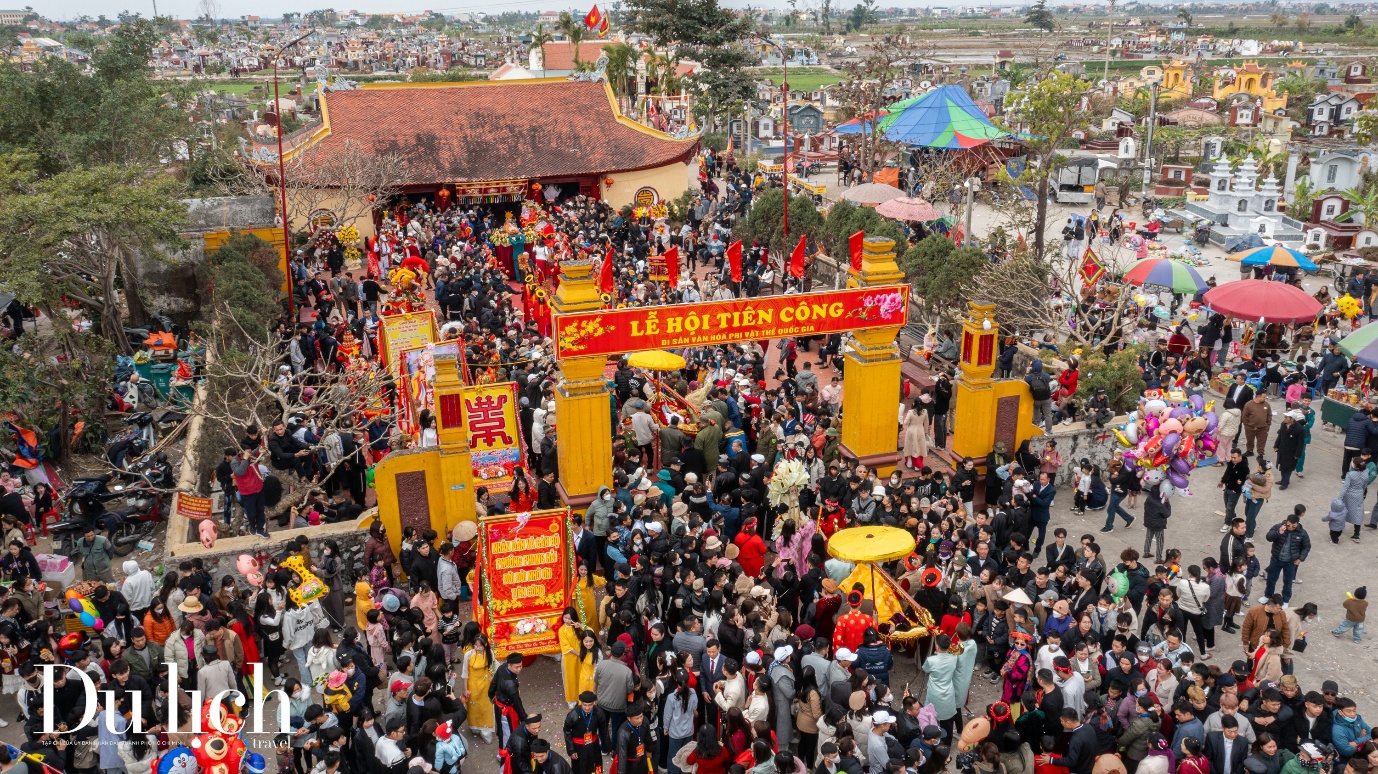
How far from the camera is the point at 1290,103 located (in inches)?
2785

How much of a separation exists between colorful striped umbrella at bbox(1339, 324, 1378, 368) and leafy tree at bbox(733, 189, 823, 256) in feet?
38.1

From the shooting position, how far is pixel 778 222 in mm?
A: 25203

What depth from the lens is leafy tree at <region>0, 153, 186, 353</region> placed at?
15492 mm

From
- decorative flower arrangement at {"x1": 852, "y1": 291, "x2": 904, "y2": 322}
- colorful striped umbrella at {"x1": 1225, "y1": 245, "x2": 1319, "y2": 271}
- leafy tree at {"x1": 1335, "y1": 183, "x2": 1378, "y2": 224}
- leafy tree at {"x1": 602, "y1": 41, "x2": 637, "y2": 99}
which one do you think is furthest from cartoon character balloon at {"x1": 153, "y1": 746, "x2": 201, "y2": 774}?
leafy tree at {"x1": 602, "y1": 41, "x2": 637, "y2": 99}

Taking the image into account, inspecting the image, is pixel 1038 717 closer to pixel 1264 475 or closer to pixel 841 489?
pixel 841 489

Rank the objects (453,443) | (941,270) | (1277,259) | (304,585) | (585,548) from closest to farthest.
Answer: (304,585), (585,548), (453,443), (941,270), (1277,259)

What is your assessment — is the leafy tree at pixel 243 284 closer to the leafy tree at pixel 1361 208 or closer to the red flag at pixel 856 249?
the red flag at pixel 856 249

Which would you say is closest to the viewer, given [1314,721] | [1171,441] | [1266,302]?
[1314,721]

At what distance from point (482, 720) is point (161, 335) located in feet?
40.6

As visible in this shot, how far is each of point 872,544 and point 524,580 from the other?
342 centimetres

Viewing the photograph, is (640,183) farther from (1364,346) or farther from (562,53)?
(562,53)

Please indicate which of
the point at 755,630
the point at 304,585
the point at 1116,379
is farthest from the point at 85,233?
the point at 1116,379

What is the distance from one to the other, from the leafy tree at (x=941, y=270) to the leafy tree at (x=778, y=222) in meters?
4.54

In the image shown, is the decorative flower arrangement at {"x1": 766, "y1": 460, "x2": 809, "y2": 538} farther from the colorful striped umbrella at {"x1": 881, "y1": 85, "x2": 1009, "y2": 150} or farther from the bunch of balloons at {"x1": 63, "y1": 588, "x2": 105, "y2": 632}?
the colorful striped umbrella at {"x1": 881, "y1": 85, "x2": 1009, "y2": 150}
